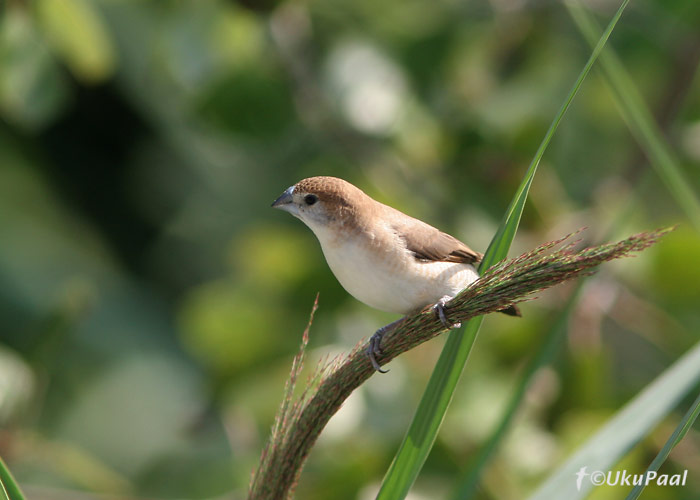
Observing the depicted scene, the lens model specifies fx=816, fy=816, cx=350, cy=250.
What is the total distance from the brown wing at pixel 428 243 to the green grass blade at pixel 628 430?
402 millimetres

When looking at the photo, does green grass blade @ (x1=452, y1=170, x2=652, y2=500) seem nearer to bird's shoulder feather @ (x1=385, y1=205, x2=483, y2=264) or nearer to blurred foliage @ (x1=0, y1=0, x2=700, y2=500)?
bird's shoulder feather @ (x1=385, y1=205, x2=483, y2=264)

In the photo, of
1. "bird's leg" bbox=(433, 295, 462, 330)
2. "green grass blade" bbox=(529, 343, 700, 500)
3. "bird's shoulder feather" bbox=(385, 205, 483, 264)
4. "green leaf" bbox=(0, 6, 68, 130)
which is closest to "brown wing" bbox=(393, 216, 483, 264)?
"bird's shoulder feather" bbox=(385, 205, 483, 264)

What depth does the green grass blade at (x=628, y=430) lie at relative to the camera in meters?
1.16

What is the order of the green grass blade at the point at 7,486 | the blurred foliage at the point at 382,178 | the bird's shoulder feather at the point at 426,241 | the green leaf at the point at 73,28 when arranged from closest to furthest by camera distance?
the green grass blade at the point at 7,486 < the bird's shoulder feather at the point at 426,241 < the green leaf at the point at 73,28 < the blurred foliage at the point at 382,178

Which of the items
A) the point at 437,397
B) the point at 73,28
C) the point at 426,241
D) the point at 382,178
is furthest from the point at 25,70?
the point at 437,397

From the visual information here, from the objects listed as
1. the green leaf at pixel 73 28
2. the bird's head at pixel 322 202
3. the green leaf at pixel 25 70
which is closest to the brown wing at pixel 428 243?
the bird's head at pixel 322 202

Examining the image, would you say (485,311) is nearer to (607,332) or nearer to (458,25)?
(458,25)

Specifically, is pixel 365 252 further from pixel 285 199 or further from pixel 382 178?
pixel 382 178

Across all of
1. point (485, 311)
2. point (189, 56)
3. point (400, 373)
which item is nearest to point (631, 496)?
point (485, 311)

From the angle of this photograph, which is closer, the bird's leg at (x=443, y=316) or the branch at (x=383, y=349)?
the branch at (x=383, y=349)

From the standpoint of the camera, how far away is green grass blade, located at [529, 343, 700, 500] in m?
1.16

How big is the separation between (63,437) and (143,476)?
3.93 ft

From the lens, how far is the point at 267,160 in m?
3.06

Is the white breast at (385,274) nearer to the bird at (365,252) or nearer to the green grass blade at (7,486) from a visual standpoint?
the bird at (365,252)
